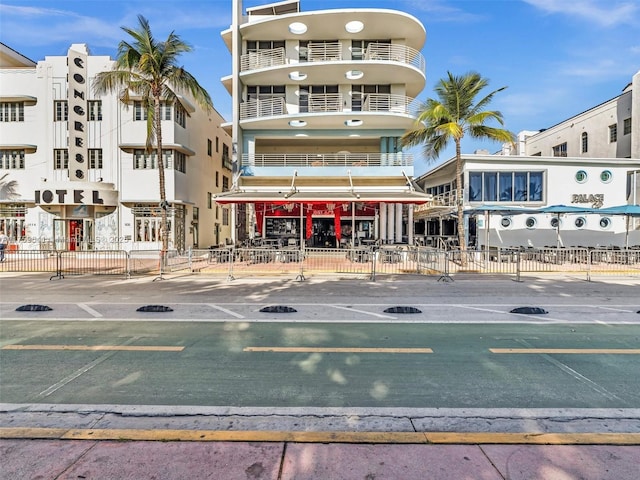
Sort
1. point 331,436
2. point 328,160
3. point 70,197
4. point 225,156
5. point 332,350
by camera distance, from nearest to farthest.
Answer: point 331,436 < point 332,350 < point 70,197 < point 328,160 < point 225,156

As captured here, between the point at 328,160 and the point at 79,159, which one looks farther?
the point at 328,160

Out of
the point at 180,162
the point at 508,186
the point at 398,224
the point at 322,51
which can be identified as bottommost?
the point at 398,224

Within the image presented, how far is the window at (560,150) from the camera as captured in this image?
34.7 metres

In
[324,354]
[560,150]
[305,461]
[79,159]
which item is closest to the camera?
[305,461]

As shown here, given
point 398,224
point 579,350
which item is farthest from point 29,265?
point 579,350

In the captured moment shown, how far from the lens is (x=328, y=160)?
26.4 metres

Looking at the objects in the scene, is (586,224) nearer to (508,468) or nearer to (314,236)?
(314,236)

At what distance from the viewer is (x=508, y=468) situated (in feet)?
9.95

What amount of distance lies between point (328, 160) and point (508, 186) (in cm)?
1282

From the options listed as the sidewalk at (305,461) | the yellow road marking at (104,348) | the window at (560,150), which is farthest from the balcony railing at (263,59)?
the window at (560,150)

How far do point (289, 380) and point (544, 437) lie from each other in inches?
113

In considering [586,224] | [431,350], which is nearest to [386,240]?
[586,224]

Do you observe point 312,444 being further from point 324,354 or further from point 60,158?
point 60,158

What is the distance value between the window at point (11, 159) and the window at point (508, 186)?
3112cm
